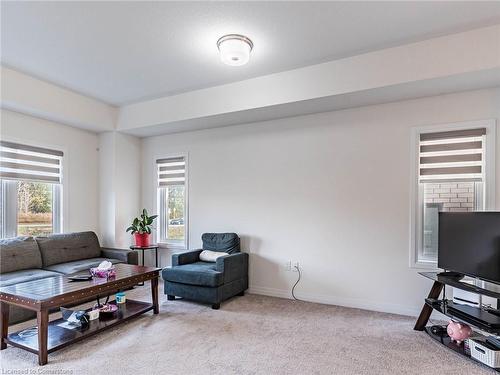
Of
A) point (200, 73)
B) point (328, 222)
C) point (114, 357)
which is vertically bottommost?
point (114, 357)

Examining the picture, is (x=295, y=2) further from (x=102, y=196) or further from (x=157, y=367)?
(x=102, y=196)

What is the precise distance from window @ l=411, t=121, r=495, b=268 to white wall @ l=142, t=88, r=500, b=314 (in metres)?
0.10

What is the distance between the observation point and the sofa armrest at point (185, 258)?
4.05 m

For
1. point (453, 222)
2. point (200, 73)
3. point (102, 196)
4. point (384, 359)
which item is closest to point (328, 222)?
point (453, 222)

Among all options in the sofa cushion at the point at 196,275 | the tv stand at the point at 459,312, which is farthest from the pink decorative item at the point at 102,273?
the tv stand at the point at 459,312

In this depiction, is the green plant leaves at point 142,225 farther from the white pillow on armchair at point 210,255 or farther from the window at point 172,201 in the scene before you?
the white pillow on armchair at point 210,255

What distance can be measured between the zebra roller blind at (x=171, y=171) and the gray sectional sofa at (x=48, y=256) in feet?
4.30

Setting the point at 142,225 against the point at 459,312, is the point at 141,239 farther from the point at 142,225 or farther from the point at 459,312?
the point at 459,312

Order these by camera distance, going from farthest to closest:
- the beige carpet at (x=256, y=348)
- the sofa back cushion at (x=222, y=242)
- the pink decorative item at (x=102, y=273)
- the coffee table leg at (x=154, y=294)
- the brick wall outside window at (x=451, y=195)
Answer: the sofa back cushion at (x=222, y=242) < the coffee table leg at (x=154, y=294) < the brick wall outside window at (x=451, y=195) < the pink decorative item at (x=102, y=273) < the beige carpet at (x=256, y=348)

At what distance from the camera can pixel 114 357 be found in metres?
2.49

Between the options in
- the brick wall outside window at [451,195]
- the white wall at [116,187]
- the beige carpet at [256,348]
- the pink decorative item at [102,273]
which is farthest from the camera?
the white wall at [116,187]

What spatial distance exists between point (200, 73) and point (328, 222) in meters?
2.40

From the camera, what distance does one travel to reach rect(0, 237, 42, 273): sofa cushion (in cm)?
357

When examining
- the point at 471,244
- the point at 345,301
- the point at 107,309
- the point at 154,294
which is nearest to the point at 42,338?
the point at 107,309
